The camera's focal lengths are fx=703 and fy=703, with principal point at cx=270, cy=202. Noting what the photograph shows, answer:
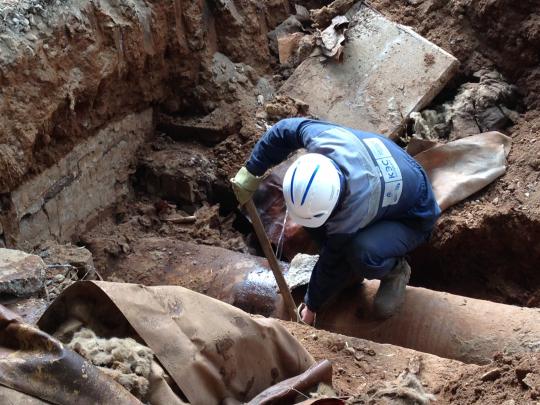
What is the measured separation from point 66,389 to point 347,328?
2039mm

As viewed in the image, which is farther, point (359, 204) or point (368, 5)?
point (368, 5)

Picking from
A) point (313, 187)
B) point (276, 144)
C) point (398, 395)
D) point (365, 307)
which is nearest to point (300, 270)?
point (365, 307)

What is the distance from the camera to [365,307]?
3498 mm

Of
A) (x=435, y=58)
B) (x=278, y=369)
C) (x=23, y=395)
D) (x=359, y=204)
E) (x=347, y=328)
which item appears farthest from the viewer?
(x=435, y=58)

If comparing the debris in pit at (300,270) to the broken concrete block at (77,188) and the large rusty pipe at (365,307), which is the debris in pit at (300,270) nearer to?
the large rusty pipe at (365,307)

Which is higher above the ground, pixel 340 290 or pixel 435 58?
pixel 435 58

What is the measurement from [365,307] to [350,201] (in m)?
0.65

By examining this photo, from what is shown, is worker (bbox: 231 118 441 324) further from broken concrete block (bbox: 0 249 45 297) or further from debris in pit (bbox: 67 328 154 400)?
debris in pit (bbox: 67 328 154 400)

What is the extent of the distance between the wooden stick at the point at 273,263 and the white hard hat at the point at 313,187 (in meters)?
0.38

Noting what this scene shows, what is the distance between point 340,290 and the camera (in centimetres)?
350

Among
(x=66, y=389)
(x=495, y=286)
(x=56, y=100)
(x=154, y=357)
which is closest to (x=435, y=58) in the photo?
(x=495, y=286)

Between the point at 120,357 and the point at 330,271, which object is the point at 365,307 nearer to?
the point at 330,271

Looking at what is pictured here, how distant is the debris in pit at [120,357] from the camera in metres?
1.80

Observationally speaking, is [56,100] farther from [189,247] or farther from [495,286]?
[495,286]
